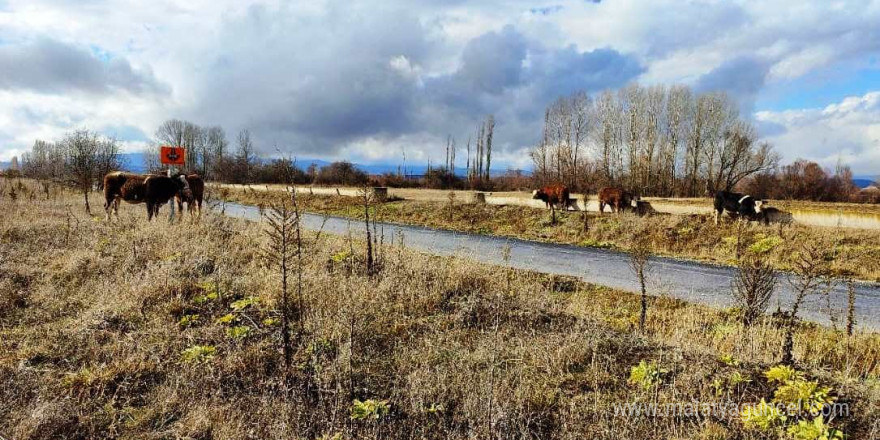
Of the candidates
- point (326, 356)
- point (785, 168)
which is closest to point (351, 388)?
point (326, 356)

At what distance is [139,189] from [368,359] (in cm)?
1068

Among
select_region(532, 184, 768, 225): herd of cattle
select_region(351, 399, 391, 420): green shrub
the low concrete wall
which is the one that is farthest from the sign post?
select_region(532, 184, 768, 225): herd of cattle

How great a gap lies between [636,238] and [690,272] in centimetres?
519

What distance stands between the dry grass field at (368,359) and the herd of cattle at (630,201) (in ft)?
37.9

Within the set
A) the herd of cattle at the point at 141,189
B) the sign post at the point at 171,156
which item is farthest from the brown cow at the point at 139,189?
the sign post at the point at 171,156

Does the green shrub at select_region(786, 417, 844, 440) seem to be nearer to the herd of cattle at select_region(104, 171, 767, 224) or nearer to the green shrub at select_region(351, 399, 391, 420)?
the green shrub at select_region(351, 399, 391, 420)

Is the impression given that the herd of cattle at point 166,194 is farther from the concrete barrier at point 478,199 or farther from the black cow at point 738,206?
the concrete barrier at point 478,199

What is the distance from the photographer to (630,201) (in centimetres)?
2030

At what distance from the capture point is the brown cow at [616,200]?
66.0ft

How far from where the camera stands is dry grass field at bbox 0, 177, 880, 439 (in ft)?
11.6

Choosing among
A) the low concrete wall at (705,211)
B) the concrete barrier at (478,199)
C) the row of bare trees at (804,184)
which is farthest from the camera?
the row of bare trees at (804,184)

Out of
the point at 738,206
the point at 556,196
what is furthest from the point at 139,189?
the point at 738,206

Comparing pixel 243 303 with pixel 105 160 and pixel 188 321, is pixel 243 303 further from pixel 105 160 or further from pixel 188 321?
pixel 105 160

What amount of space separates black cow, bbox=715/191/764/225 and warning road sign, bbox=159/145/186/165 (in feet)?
57.5
